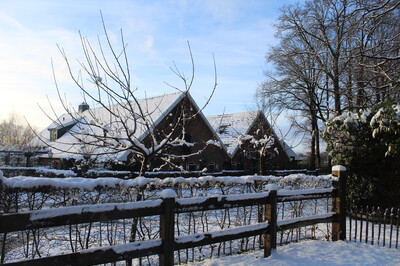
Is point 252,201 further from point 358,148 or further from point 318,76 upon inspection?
point 318,76

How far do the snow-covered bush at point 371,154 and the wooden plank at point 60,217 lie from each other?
832 centimetres

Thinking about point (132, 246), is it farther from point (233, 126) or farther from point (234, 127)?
point (233, 126)

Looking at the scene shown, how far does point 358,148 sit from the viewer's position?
10.4m

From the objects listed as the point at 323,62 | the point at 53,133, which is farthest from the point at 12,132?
the point at 323,62

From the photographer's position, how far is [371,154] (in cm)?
1006

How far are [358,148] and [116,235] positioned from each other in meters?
8.75

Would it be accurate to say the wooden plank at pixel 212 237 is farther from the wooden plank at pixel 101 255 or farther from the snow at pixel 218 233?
the wooden plank at pixel 101 255

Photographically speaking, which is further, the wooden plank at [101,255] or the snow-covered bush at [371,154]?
the snow-covered bush at [371,154]

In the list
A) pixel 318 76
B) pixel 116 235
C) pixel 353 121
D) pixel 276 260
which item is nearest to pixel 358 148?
pixel 353 121

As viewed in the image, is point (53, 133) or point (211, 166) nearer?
point (211, 166)

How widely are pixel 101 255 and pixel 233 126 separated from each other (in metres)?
33.5

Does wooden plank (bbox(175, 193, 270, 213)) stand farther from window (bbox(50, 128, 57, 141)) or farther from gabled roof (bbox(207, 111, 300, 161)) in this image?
window (bbox(50, 128, 57, 141))

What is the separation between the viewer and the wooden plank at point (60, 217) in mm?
2785

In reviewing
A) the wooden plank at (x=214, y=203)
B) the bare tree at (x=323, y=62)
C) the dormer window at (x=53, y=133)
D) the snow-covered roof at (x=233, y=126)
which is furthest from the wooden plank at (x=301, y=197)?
the dormer window at (x=53, y=133)
